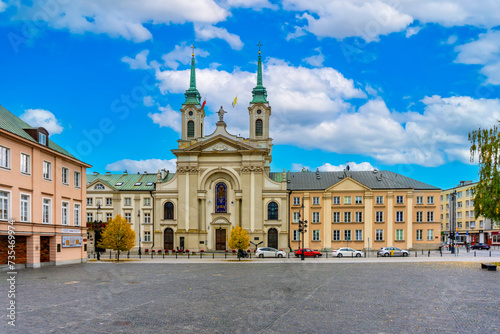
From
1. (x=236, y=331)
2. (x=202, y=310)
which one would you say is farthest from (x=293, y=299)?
(x=236, y=331)

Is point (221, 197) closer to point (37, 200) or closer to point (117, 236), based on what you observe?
point (117, 236)

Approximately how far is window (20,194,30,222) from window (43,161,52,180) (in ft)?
11.3

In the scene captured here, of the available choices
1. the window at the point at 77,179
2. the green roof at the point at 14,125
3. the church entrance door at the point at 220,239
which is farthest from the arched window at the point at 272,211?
the green roof at the point at 14,125

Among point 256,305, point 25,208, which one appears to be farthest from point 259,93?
point 256,305

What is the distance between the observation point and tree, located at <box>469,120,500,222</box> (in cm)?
3978

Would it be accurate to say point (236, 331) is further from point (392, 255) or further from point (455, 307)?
point (392, 255)

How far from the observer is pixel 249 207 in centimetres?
7012

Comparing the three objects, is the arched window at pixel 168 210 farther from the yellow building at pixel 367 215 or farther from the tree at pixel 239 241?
the yellow building at pixel 367 215

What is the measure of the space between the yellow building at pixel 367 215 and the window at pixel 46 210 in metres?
39.4

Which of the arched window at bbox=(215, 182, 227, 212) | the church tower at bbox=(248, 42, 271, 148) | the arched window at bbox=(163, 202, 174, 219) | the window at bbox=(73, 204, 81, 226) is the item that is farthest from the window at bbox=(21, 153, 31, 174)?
the church tower at bbox=(248, 42, 271, 148)

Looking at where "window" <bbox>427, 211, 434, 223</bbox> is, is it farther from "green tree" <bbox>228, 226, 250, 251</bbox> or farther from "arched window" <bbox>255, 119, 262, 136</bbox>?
"green tree" <bbox>228, 226, 250, 251</bbox>

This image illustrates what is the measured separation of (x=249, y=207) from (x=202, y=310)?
2067 inches

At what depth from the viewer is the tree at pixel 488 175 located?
3978 centimetres

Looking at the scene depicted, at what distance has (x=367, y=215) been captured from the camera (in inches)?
2783
